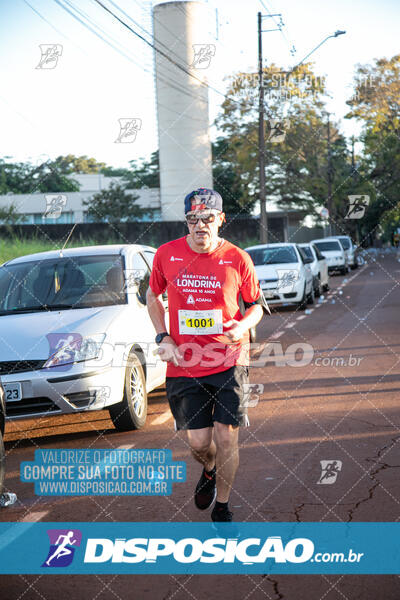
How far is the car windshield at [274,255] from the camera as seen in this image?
2097 cm

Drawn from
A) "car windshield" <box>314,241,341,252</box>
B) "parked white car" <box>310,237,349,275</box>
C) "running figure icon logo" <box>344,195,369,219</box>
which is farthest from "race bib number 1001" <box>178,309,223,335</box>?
"car windshield" <box>314,241,341,252</box>

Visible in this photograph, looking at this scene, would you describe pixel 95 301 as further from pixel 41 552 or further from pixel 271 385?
pixel 41 552

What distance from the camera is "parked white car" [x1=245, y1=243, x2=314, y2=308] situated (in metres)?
20.2

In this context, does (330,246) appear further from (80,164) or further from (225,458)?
(80,164)

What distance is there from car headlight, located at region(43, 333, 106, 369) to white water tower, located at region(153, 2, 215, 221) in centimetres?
4359

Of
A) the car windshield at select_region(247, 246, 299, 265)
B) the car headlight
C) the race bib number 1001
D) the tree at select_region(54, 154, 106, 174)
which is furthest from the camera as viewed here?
A: the tree at select_region(54, 154, 106, 174)

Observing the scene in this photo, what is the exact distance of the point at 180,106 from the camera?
5178 cm

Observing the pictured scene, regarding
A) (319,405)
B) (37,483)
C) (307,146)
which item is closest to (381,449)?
(319,405)

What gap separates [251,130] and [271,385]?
41.6 metres

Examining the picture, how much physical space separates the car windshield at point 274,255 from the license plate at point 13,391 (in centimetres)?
1424

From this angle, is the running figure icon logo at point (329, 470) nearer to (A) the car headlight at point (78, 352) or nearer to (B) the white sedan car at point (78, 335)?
(B) the white sedan car at point (78, 335)

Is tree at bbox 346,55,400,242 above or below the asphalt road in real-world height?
above

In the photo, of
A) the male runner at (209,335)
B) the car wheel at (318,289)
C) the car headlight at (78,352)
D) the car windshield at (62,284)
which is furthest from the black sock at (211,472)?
the car wheel at (318,289)

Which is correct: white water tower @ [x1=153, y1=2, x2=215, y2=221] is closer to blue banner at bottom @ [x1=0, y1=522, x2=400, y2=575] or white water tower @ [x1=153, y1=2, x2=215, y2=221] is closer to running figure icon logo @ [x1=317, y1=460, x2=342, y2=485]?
running figure icon logo @ [x1=317, y1=460, x2=342, y2=485]
